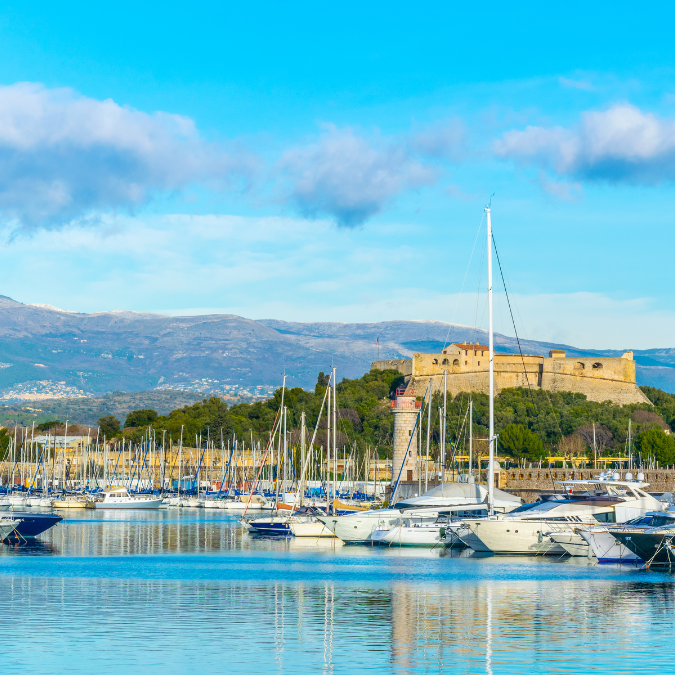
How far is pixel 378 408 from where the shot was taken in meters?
100

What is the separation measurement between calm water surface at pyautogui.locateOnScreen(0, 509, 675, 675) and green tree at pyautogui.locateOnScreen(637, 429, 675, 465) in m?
47.4

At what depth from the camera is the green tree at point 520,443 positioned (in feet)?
259

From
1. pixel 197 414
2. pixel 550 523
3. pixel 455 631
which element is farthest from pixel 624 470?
pixel 197 414

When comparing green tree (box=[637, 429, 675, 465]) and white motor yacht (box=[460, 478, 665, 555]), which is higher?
green tree (box=[637, 429, 675, 465])

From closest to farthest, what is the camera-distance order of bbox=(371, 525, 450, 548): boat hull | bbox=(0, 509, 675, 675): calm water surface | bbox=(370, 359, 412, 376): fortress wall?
1. bbox=(0, 509, 675, 675): calm water surface
2. bbox=(371, 525, 450, 548): boat hull
3. bbox=(370, 359, 412, 376): fortress wall

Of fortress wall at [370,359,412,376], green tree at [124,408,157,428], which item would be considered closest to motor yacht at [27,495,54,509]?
fortress wall at [370,359,412,376]

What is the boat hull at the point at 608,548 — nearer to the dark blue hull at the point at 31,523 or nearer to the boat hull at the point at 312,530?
the boat hull at the point at 312,530

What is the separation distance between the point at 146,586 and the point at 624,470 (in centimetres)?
4944

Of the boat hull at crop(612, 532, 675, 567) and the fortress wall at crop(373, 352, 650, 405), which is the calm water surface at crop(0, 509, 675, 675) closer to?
the boat hull at crop(612, 532, 675, 567)

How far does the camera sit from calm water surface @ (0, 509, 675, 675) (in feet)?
53.6

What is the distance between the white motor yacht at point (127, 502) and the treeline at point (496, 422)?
11294mm

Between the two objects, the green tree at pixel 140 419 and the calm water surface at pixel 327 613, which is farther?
the green tree at pixel 140 419

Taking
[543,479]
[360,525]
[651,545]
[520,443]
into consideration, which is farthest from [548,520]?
[520,443]

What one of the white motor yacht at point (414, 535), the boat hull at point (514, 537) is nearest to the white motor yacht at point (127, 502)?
the white motor yacht at point (414, 535)
